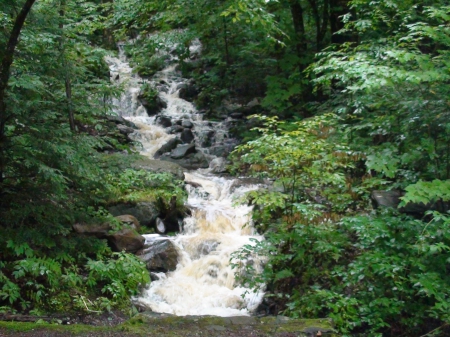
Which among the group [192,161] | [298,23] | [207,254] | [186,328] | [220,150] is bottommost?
[207,254]

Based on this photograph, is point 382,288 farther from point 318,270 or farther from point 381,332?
point 318,270

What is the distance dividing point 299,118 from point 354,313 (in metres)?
8.48

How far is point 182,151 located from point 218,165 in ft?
4.32

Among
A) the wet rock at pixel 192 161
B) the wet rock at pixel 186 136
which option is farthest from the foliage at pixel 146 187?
the wet rock at pixel 186 136

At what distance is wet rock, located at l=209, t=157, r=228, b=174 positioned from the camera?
12836 millimetres

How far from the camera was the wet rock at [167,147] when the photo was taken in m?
13.7

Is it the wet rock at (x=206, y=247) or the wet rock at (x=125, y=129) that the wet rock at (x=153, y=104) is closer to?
the wet rock at (x=125, y=129)

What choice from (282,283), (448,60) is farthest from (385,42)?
(282,283)

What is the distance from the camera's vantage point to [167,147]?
45.6 ft

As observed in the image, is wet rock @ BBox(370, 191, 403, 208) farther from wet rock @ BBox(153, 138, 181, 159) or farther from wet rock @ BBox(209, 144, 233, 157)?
wet rock @ BBox(153, 138, 181, 159)

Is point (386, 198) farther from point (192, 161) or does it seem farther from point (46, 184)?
point (192, 161)

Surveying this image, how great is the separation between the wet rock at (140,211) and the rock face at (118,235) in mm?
922

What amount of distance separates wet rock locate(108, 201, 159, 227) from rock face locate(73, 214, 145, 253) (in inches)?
36.3

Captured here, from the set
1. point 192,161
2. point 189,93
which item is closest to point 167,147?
point 192,161
